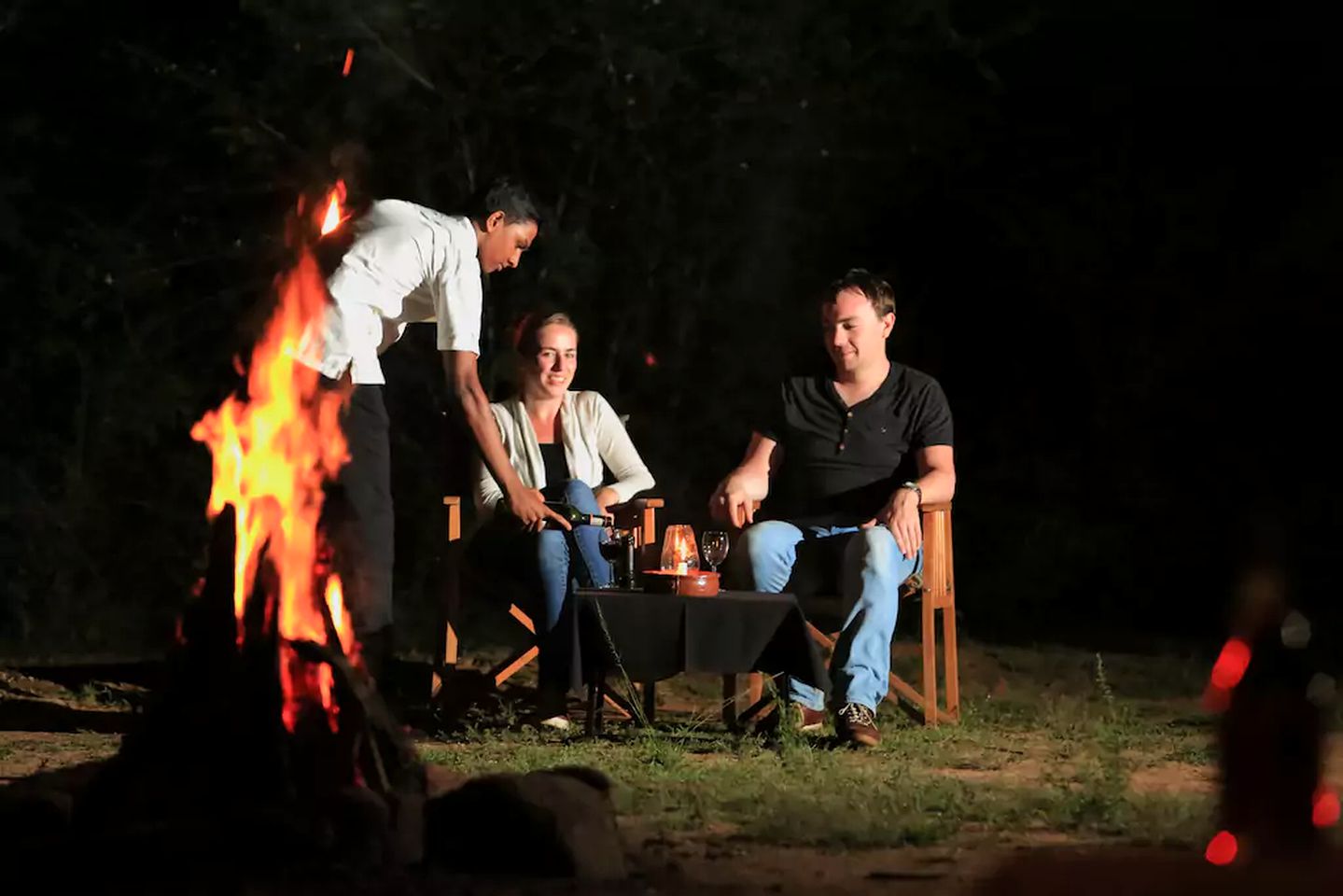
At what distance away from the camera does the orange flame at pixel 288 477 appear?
11.1 feet

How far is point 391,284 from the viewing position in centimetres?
443

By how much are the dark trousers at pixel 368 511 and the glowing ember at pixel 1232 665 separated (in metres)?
2.87

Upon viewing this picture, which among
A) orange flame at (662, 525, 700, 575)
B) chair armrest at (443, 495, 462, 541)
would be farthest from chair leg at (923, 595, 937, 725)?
chair armrest at (443, 495, 462, 541)

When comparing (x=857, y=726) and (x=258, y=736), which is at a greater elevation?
(x=258, y=736)

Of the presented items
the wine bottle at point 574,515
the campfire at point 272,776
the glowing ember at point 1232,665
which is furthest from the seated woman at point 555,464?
the glowing ember at point 1232,665

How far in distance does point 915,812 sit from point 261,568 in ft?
4.55

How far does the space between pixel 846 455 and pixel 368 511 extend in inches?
61.3

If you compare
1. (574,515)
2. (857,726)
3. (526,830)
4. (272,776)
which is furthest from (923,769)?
(272,776)

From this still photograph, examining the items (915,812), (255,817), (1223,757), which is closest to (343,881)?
(255,817)

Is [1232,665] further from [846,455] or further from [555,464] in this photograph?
[555,464]

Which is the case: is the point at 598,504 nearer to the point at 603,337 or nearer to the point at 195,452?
the point at 603,337

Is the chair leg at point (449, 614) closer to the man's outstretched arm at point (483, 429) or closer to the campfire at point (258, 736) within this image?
the man's outstretched arm at point (483, 429)

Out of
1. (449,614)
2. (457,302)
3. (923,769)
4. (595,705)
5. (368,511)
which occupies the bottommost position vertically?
(923,769)

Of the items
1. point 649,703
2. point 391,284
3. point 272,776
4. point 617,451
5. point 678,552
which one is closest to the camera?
point 272,776
